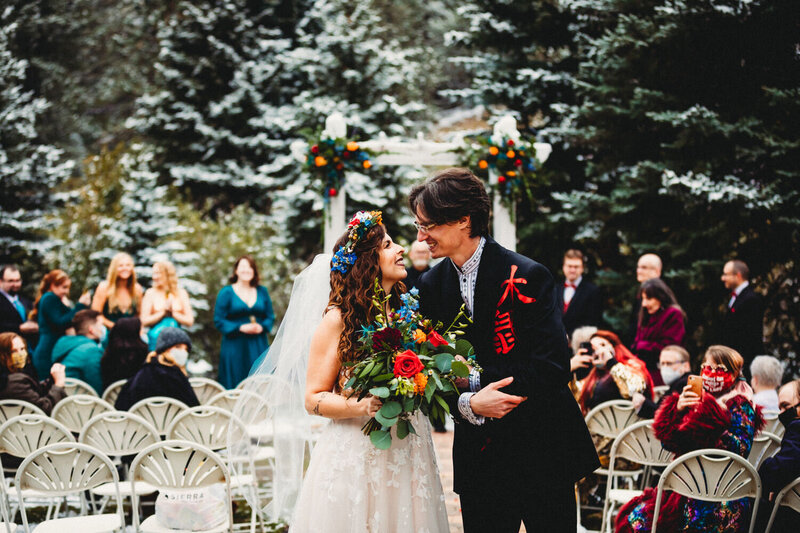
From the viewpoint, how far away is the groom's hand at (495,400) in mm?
2432

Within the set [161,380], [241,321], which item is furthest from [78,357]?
[241,321]

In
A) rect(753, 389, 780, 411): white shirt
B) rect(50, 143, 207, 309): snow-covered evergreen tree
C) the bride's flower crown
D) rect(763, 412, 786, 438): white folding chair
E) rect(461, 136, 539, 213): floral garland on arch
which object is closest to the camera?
the bride's flower crown

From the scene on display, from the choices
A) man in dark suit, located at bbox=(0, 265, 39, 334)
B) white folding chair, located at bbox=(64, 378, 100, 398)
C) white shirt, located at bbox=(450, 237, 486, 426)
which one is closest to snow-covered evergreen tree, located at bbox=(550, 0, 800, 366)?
white shirt, located at bbox=(450, 237, 486, 426)

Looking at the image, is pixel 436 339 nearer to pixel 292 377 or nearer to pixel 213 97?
pixel 292 377

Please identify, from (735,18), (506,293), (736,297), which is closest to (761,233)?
(736,297)

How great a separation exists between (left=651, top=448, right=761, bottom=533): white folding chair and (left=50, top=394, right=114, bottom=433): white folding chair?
3.96 metres

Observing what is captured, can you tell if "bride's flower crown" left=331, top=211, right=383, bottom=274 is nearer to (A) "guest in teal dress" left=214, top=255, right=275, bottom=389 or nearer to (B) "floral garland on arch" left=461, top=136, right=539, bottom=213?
(A) "guest in teal dress" left=214, top=255, right=275, bottom=389

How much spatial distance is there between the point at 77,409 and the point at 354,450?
3.25 meters

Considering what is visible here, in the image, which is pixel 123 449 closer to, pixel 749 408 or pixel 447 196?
pixel 447 196

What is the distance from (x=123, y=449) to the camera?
14.5ft

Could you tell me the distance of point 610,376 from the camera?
5109 millimetres

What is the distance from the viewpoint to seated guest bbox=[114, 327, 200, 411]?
16.7ft

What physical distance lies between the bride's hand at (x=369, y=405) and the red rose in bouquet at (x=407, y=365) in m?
0.23

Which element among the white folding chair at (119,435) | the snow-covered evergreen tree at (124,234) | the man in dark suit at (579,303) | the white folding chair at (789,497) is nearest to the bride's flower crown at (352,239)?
the white folding chair at (119,435)
